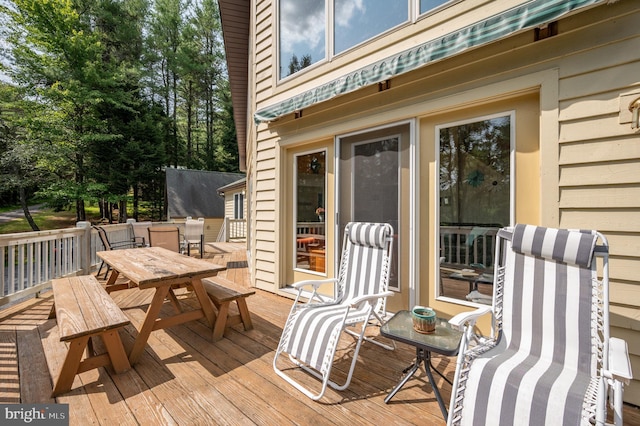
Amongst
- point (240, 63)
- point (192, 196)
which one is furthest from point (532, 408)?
point (192, 196)

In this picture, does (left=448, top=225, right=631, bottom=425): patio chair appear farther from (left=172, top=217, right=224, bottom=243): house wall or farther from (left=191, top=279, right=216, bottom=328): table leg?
(left=172, top=217, right=224, bottom=243): house wall

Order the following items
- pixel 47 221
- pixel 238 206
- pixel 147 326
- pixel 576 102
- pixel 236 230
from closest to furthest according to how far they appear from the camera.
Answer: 1. pixel 576 102
2. pixel 147 326
3. pixel 236 230
4. pixel 238 206
5. pixel 47 221

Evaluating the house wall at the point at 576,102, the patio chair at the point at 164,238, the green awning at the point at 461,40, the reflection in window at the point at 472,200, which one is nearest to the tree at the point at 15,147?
the patio chair at the point at 164,238

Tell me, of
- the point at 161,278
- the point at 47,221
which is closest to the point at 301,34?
the point at 161,278

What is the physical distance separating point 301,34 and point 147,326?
4201 mm

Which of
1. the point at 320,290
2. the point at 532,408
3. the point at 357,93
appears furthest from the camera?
the point at 320,290

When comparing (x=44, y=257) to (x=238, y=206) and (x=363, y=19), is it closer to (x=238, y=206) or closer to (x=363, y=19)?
(x=363, y=19)

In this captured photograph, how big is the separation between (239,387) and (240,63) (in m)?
7.77

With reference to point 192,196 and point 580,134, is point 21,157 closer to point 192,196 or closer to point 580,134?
point 192,196

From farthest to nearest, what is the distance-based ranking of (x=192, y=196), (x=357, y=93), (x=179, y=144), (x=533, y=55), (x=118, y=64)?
(x=179, y=144), (x=118, y=64), (x=192, y=196), (x=357, y=93), (x=533, y=55)

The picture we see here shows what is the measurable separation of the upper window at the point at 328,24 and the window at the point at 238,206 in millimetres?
10439

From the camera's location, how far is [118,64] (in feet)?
59.8

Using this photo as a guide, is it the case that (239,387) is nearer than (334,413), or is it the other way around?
(334,413)

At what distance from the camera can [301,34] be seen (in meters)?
4.24
